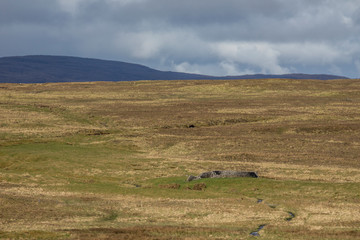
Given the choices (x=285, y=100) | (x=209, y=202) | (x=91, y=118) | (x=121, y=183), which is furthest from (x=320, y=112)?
(x=209, y=202)

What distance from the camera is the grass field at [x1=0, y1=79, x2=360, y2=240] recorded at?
106 ft

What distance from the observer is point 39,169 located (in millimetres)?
59438

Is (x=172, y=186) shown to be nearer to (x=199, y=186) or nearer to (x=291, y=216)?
(x=199, y=186)

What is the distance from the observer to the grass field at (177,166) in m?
32.4

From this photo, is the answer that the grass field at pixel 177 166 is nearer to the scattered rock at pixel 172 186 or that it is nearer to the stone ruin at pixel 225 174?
the scattered rock at pixel 172 186

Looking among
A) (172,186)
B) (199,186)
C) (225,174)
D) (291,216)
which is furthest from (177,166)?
(291,216)

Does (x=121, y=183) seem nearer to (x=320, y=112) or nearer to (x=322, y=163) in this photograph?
(x=322, y=163)

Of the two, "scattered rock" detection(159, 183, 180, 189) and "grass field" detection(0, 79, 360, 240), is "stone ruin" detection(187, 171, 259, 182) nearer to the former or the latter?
"grass field" detection(0, 79, 360, 240)

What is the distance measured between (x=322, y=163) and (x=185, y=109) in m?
62.5

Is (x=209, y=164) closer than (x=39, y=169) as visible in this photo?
No

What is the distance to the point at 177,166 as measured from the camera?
63.5 meters

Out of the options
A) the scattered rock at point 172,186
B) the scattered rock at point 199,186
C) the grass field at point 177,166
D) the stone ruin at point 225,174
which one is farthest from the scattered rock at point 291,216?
the stone ruin at point 225,174

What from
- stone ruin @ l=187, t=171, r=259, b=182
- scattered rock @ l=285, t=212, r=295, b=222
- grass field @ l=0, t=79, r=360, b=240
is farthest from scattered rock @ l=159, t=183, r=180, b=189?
scattered rock @ l=285, t=212, r=295, b=222

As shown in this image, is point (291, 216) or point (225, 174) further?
point (225, 174)
